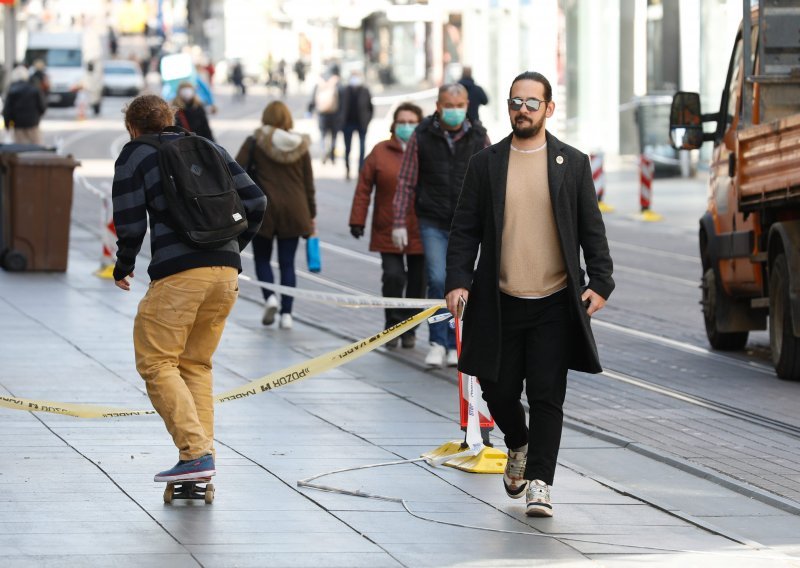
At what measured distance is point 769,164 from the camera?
1143cm

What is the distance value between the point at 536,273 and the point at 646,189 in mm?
18561

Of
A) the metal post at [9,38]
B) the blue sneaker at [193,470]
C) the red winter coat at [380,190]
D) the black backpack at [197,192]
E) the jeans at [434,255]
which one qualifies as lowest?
the blue sneaker at [193,470]

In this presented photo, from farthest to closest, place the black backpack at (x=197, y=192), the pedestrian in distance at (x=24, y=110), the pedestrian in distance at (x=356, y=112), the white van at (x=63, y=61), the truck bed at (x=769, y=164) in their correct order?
1. the white van at (x=63, y=61)
2. the pedestrian in distance at (x=24, y=110)
3. the pedestrian in distance at (x=356, y=112)
4. the truck bed at (x=769, y=164)
5. the black backpack at (x=197, y=192)

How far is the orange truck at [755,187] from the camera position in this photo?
11273 mm

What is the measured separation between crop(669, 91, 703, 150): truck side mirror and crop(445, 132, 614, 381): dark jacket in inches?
215

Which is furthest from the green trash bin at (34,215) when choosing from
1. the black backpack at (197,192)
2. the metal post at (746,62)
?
the black backpack at (197,192)

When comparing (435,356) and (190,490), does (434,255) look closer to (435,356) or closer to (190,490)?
(435,356)

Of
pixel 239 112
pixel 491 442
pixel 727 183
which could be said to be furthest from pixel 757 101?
pixel 239 112

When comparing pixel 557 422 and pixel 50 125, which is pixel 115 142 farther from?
pixel 557 422

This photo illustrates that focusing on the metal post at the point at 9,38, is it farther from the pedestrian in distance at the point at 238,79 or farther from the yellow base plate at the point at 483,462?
the yellow base plate at the point at 483,462

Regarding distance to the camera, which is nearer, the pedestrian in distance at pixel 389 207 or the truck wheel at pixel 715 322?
the pedestrian in distance at pixel 389 207

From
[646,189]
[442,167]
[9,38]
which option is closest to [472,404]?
Answer: [442,167]

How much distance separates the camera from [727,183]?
1287 cm

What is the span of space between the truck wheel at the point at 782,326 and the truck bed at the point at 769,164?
44 cm
